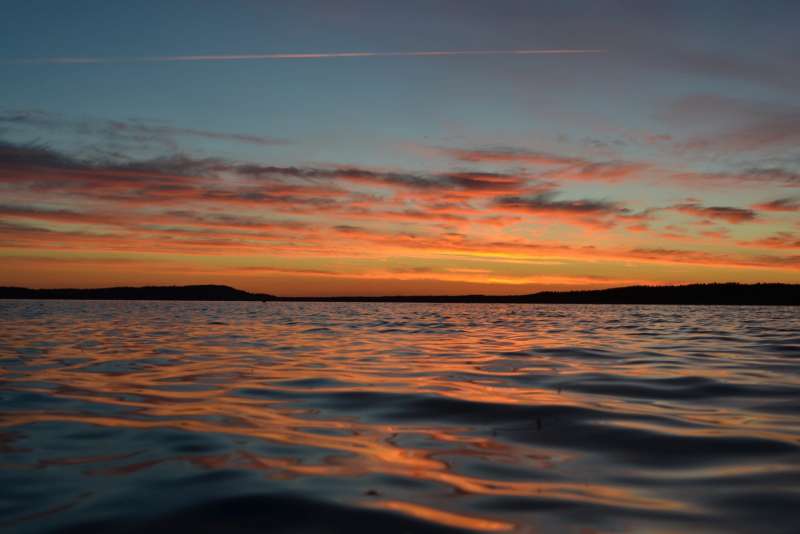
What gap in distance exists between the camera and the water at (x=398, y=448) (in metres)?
4.30

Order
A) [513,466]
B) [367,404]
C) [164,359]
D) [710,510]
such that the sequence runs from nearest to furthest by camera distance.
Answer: [710,510] < [513,466] < [367,404] < [164,359]

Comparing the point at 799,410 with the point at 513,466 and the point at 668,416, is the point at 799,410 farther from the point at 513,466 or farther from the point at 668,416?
the point at 513,466

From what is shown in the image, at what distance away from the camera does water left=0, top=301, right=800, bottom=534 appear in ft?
14.1

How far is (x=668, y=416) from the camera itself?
25.7 feet

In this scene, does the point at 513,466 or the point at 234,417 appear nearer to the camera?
the point at 513,466

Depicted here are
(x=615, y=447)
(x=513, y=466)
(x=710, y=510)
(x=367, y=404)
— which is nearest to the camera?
(x=710, y=510)

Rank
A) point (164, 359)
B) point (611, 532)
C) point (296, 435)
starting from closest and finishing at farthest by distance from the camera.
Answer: point (611, 532) → point (296, 435) → point (164, 359)

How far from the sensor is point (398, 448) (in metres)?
6.20

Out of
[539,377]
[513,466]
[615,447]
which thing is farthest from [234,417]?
[539,377]

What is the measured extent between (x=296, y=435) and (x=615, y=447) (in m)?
3.34

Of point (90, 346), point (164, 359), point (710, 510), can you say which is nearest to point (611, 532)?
point (710, 510)

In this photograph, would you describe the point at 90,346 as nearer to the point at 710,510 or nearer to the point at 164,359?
the point at 164,359

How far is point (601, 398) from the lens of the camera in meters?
9.21

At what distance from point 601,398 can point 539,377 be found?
7.90ft
